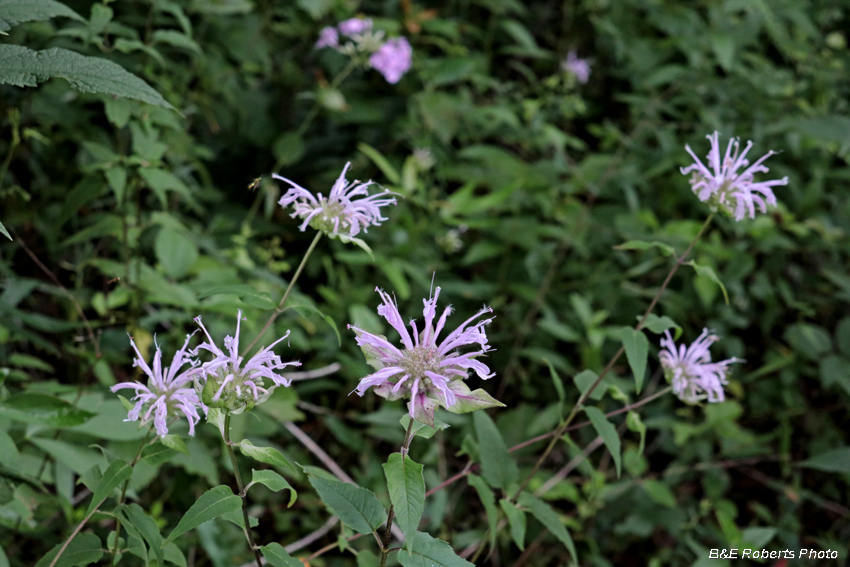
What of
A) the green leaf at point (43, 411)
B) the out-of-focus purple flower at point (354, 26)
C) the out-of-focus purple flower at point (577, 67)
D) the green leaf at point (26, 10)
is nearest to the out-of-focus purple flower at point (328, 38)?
the out-of-focus purple flower at point (354, 26)

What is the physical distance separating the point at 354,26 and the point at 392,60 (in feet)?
0.55

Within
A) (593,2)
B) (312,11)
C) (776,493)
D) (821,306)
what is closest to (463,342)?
(312,11)

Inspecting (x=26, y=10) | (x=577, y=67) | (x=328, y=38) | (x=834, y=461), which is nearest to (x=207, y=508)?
(x=26, y=10)

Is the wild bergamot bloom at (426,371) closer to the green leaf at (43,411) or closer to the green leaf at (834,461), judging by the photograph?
the green leaf at (43,411)

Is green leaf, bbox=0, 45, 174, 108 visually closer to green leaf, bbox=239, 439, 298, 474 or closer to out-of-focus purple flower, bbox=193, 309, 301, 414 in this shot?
out-of-focus purple flower, bbox=193, 309, 301, 414

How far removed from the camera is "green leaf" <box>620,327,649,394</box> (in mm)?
1061

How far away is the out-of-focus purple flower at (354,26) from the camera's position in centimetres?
217

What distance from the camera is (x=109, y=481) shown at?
845mm

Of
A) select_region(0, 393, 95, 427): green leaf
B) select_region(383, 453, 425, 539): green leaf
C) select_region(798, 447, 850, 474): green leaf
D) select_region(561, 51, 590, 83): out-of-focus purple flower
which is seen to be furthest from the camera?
select_region(561, 51, 590, 83): out-of-focus purple flower

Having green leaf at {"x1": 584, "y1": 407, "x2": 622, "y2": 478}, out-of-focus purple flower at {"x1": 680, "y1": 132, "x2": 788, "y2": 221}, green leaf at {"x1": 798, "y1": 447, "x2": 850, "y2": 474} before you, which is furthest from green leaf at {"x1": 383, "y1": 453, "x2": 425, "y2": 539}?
green leaf at {"x1": 798, "y1": 447, "x2": 850, "y2": 474}

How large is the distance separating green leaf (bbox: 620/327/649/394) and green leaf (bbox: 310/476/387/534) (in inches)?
18.6

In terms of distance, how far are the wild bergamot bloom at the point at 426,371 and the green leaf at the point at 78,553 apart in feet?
1.52

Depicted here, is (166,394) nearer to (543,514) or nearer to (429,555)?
(429,555)

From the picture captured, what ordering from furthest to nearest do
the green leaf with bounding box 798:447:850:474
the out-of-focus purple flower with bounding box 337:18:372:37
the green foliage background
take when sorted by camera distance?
1. the out-of-focus purple flower with bounding box 337:18:372:37
2. the green leaf with bounding box 798:447:850:474
3. the green foliage background
